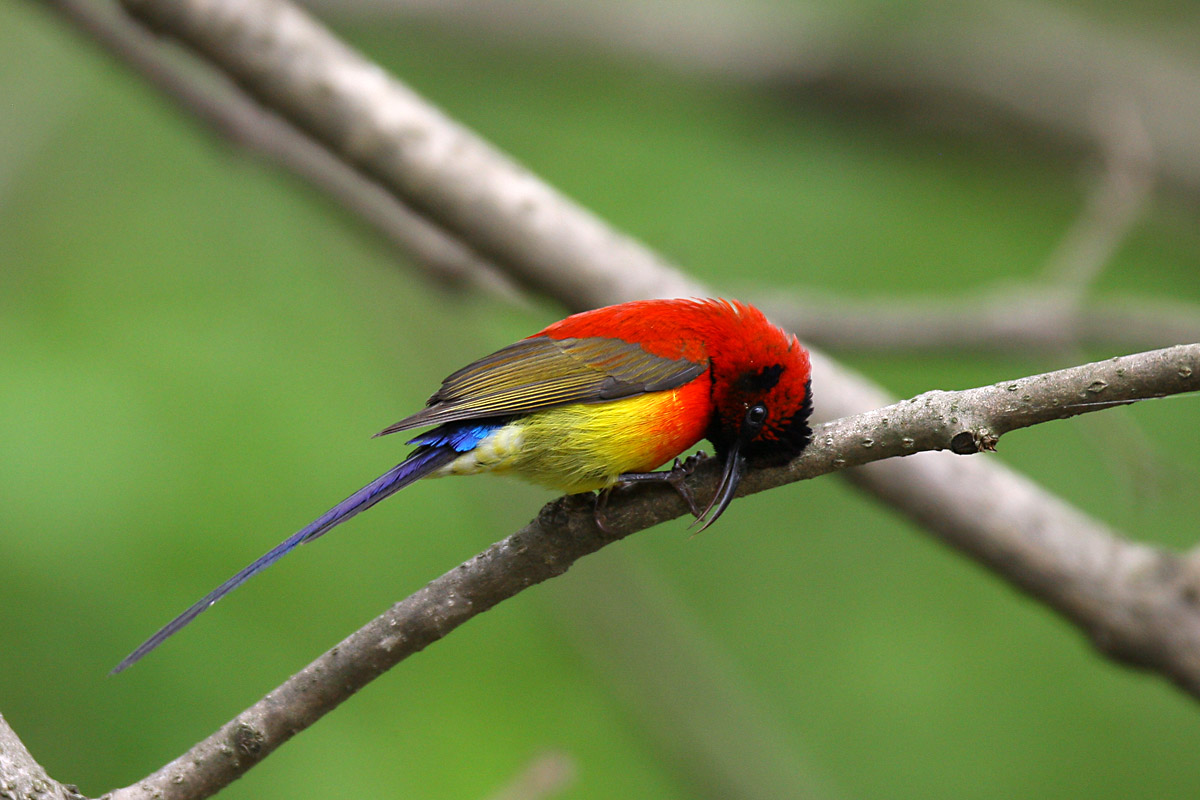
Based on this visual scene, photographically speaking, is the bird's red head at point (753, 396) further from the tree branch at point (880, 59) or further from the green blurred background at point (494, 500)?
the tree branch at point (880, 59)

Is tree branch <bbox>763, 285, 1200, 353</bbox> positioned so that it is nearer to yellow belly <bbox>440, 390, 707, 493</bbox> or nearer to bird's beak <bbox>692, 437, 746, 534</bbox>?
yellow belly <bbox>440, 390, 707, 493</bbox>

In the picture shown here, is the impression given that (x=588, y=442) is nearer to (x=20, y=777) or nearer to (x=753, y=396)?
(x=753, y=396)

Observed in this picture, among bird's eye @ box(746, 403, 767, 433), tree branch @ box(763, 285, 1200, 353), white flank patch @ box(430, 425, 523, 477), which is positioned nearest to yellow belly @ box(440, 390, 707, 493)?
white flank patch @ box(430, 425, 523, 477)

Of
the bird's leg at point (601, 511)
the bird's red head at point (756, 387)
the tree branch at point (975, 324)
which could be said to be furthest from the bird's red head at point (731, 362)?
the tree branch at point (975, 324)

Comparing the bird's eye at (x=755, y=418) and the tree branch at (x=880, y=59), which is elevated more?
the tree branch at (x=880, y=59)

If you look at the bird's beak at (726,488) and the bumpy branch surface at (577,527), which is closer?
the bumpy branch surface at (577,527)

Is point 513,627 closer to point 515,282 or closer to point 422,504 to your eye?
point 422,504

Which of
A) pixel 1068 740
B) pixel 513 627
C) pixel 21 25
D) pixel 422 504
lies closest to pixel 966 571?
pixel 1068 740
